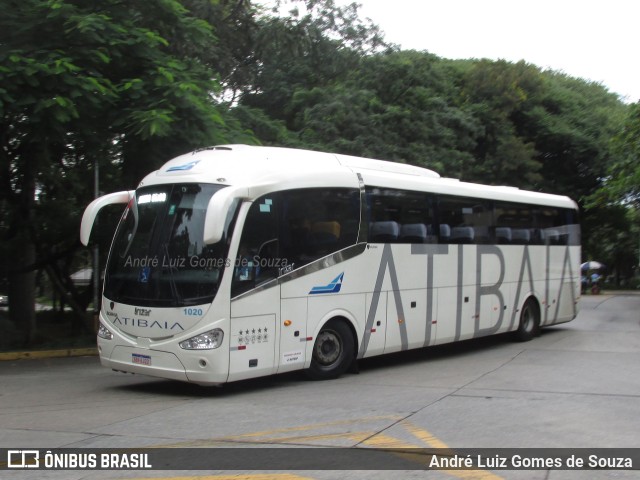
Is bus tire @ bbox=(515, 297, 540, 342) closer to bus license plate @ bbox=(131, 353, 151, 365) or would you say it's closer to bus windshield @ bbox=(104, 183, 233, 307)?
bus windshield @ bbox=(104, 183, 233, 307)

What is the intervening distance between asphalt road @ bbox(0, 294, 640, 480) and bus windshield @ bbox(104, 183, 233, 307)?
1394 mm

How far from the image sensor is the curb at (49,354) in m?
13.7

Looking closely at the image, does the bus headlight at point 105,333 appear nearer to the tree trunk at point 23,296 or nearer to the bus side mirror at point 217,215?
the bus side mirror at point 217,215

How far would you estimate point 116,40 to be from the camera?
38.7 ft

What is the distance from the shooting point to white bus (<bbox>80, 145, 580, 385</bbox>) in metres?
8.81

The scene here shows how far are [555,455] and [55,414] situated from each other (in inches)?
220

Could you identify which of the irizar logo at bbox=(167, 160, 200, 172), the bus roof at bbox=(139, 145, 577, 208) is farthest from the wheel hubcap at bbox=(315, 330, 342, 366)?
the irizar logo at bbox=(167, 160, 200, 172)

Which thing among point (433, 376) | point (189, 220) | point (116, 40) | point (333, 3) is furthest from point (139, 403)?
point (333, 3)

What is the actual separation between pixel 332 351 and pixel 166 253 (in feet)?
10.3

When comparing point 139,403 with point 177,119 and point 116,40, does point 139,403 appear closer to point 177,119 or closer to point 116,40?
point 177,119

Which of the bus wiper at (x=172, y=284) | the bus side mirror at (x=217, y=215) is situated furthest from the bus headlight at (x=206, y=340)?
the bus side mirror at (x=217, y=215)

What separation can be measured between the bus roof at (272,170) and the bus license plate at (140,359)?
2.39 meters

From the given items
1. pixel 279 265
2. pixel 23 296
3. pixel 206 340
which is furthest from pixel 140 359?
pixel 23 296

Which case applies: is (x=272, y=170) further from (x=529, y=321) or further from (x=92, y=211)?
(x=529, y=321)
